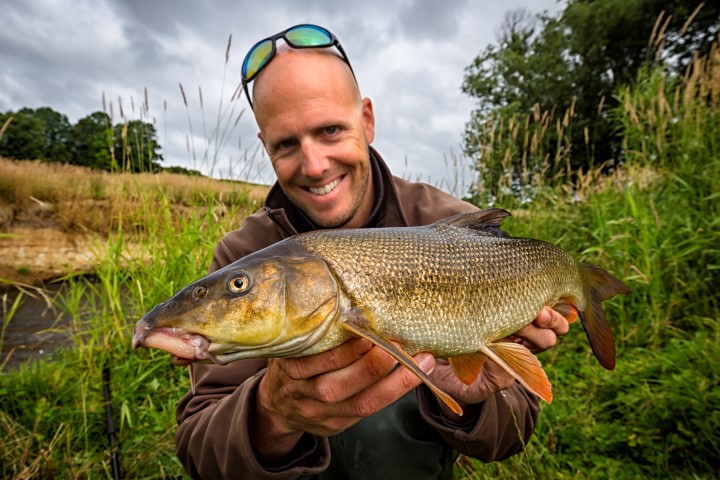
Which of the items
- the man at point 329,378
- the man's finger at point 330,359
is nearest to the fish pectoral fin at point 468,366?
the man at point 329,378

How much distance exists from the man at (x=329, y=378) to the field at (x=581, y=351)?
14.8 inches

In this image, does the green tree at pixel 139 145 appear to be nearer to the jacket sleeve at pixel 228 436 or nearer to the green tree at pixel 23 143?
the jacket sleeve at pixel 228 436

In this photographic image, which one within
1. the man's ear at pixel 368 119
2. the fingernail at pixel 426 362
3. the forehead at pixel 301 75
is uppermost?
the forehead at pixel 301 75

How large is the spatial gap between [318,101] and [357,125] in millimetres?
258

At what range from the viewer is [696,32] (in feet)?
51.8

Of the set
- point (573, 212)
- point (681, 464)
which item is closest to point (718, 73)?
point (573, 212)

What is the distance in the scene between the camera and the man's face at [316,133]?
2.21 metres

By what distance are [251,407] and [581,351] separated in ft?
9.10

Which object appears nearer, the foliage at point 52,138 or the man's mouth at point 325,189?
the man's mouth at point 325,189

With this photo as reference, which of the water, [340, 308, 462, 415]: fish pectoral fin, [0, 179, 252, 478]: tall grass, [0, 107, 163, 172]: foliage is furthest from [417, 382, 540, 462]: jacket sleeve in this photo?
[0, 107, 163, 172]: foliage

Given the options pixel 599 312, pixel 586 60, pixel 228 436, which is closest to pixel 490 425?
pixel 599 312

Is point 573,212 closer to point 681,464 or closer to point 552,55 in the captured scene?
point 681,464

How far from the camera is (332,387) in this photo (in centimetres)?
118

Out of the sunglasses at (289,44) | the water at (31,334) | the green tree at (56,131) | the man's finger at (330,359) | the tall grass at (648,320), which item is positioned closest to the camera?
the man's finger at (330,359)
